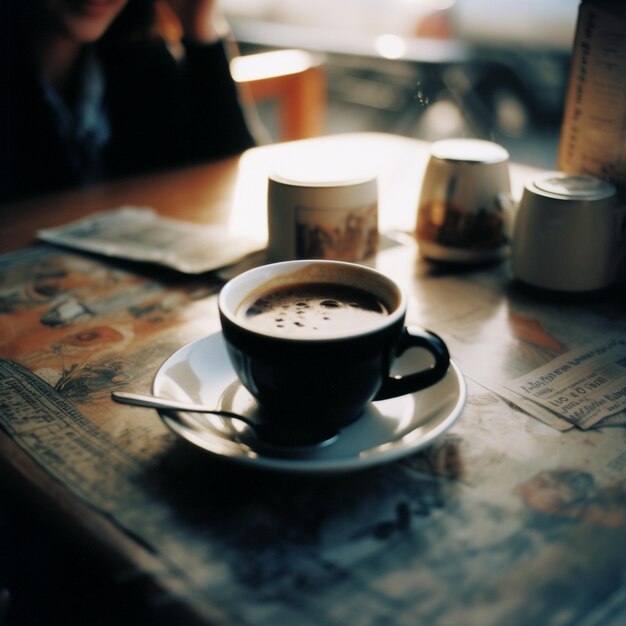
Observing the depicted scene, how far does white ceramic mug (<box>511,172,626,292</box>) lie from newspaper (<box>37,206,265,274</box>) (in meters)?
0.35

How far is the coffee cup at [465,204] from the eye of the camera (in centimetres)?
80

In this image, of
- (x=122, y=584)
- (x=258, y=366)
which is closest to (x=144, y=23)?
(x=258, y=366)

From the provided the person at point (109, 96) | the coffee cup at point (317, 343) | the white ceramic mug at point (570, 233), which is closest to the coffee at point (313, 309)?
the coffee cup at point (317, 343)

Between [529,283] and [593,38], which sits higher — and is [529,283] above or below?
below

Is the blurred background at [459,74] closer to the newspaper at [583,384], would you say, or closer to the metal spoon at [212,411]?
the newspaper at [583,384]

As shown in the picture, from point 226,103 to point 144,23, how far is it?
257 millimetres

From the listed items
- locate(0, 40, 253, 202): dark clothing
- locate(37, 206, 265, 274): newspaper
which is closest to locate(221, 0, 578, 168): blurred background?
locate(0, 40, 253, 202): dark clothing

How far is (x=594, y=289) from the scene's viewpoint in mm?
745

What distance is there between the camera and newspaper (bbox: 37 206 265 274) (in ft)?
2.82

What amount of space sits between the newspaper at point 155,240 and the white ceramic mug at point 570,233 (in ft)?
1.15

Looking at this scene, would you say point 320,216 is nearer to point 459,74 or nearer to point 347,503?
point 347,503

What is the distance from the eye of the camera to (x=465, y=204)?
2.64ft

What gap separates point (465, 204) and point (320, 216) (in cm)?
19

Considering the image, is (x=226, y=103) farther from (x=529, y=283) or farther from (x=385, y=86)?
(x=385, y=86)
